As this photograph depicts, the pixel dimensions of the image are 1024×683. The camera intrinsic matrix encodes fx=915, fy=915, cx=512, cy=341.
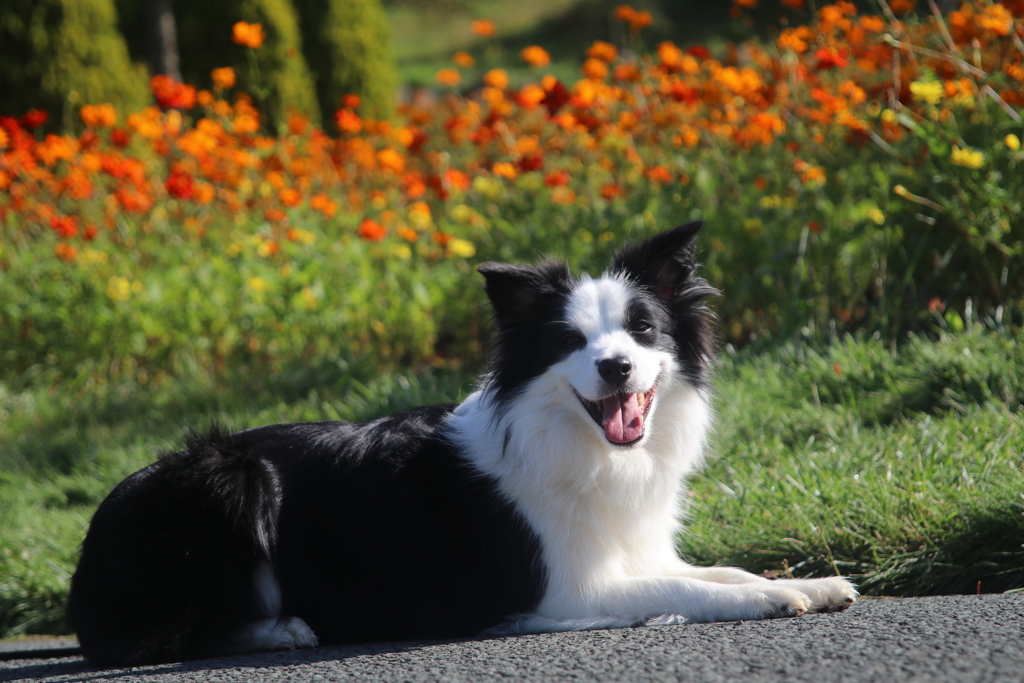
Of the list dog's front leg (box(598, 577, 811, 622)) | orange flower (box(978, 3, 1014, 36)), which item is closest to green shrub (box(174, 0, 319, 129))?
orange flower (box(978, 3, 1014, 36))

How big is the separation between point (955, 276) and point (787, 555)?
2528 mm

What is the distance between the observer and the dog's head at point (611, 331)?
9.09 ft

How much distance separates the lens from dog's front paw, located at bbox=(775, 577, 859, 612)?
2.75 metres

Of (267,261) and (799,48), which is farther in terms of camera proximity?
(267,261)

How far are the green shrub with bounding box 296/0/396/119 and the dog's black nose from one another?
9628 millimetres

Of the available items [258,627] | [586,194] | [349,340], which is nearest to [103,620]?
[258,627]

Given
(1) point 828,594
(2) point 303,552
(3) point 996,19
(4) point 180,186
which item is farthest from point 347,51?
(1) point 828,594

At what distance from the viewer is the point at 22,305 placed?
6.10m

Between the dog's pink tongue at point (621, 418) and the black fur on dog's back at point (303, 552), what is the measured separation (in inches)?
17.0

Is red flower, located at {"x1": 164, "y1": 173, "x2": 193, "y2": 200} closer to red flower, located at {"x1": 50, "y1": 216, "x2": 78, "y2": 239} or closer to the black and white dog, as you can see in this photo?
red flower, located at {"x1": 50, "y1": 216, "x2": 78, "y2": 239}

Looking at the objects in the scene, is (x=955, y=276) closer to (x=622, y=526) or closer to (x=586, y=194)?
(x=586, y=194)

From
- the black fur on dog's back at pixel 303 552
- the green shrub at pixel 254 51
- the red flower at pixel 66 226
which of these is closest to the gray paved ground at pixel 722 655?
the black fur on dog's back at pixel 303 552

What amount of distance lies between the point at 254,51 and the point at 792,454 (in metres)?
8.72

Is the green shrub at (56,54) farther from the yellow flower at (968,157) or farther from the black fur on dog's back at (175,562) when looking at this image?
the yellow flower at (968,157)
